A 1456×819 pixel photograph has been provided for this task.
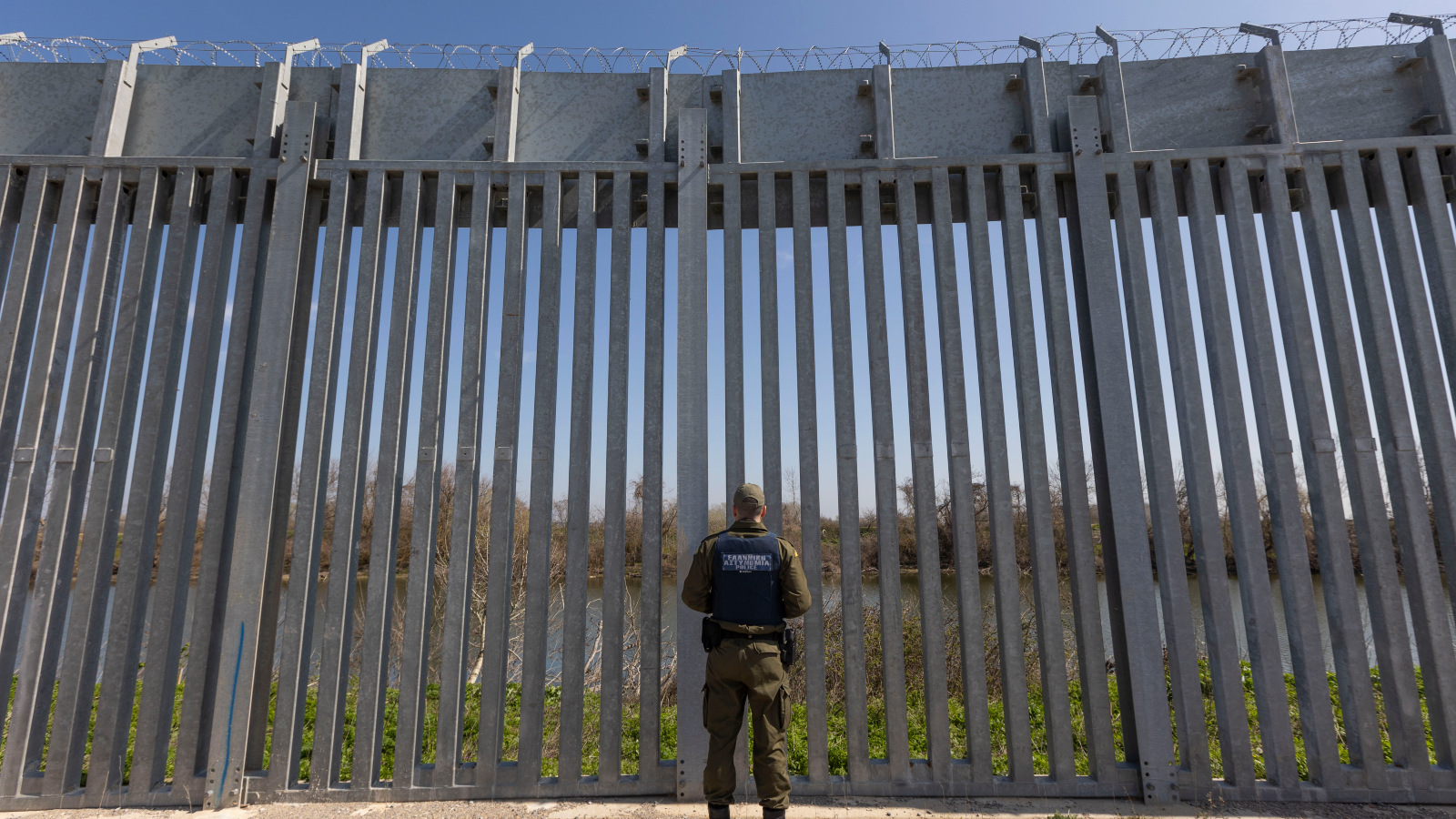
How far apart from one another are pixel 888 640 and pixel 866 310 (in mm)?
2411

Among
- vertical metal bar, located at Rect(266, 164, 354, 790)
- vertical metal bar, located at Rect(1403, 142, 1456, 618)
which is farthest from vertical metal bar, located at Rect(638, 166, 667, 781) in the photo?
vertical metal bar, located at Rect(1403, 142, 1456, 618)

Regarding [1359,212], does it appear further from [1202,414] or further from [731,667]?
[731,667]

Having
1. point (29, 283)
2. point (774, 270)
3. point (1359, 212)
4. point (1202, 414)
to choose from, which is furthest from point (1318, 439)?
point (29, 283)

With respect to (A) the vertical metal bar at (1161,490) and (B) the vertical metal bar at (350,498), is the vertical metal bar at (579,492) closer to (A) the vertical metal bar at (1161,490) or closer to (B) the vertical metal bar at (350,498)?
(B) the vertical metal bar at (350,498)

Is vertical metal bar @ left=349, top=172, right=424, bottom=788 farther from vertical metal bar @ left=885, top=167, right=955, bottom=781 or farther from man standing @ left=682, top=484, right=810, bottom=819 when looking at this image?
vertical metal bar @ left=885, top=167, right=955, bottom=781

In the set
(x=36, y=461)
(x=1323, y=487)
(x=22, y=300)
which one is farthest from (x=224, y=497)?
(x=1323, y=487)

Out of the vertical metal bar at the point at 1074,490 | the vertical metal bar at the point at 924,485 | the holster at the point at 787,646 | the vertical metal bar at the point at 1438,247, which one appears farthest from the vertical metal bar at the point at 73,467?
the vertical metal bar at the point at 1438,247

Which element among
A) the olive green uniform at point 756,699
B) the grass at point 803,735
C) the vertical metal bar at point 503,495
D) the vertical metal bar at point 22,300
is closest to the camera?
the olive green uniform at point 756,699

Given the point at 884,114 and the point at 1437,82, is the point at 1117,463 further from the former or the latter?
the point at 1437,82

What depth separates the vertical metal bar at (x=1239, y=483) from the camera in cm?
484

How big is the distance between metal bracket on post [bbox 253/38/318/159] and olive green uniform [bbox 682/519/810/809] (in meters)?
4.76

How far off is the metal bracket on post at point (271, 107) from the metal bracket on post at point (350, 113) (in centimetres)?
41

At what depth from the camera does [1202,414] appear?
520 centimetres

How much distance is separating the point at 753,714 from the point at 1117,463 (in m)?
3.09
